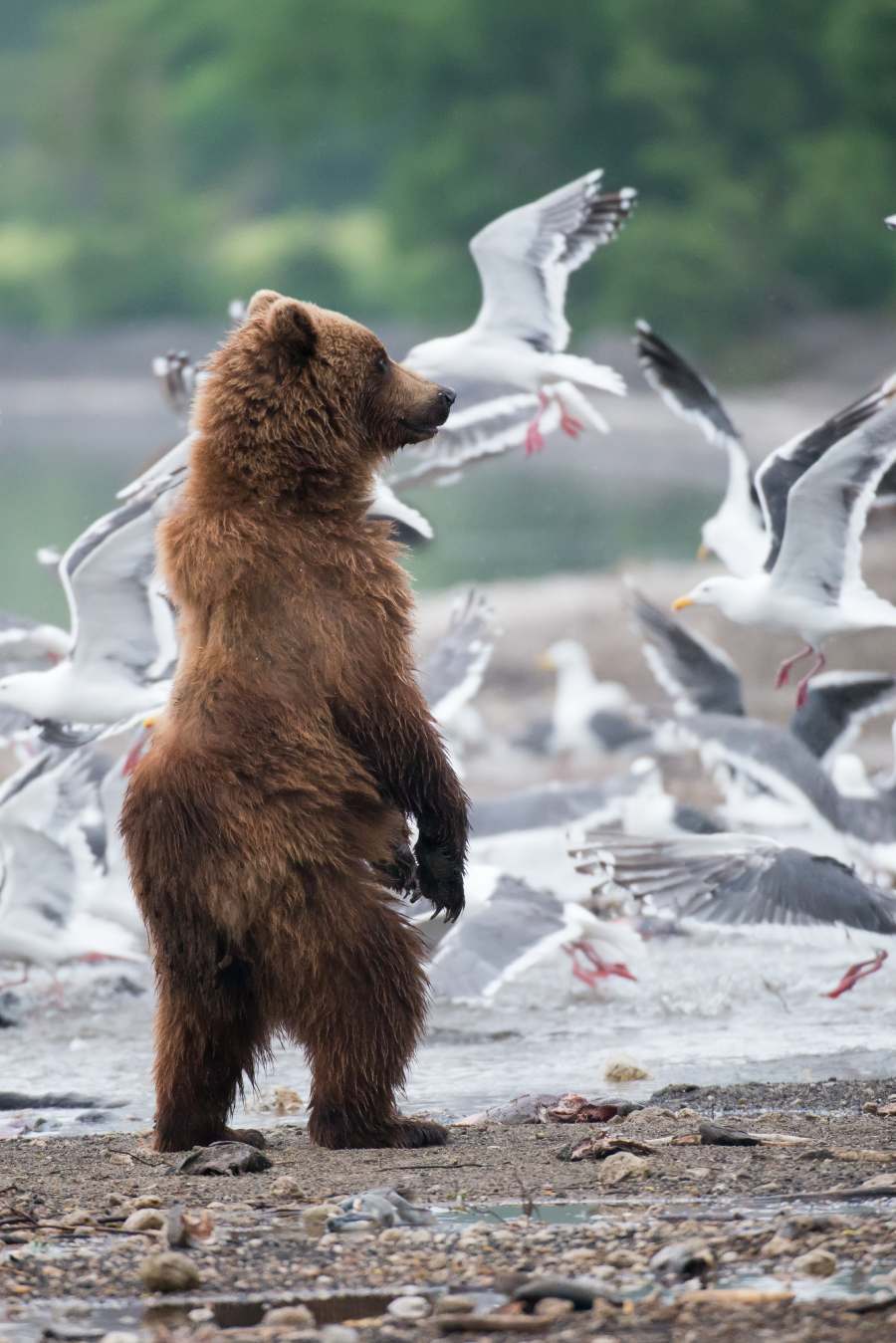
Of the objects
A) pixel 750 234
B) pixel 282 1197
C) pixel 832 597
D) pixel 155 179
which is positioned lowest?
pixel 282 1197

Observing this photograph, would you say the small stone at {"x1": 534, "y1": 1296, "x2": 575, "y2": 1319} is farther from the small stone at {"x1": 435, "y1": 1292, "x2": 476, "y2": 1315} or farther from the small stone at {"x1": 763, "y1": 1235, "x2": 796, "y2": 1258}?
the small stone at {"x1": 763, "y1": 1235, "x2": 796, "y2": 1258}

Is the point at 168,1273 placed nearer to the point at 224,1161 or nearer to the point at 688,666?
the point at 224,1161

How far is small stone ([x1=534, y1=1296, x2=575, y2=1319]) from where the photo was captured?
2.51m

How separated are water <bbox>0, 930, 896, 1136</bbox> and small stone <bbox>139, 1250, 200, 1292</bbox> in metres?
1.85

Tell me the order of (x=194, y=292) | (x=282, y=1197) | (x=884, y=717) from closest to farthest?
(x=282, y=1197)
(x=884, y=717)
(x=194, y=292)

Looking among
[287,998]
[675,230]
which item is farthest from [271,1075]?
[675,230]

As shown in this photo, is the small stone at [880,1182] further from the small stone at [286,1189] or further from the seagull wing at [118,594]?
the seagull wing at [118,594]

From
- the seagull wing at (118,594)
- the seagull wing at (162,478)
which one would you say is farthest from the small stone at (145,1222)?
the seagull wing at (118,594)

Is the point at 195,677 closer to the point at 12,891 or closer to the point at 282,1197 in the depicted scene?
the point at 282,1197

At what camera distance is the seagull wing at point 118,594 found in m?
6.21

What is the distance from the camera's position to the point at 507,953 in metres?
5.90

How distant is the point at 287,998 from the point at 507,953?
91.2 inches

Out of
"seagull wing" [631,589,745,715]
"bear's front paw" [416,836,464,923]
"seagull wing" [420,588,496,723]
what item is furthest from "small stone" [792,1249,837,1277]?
"seagull wing" [631,589,745,715]

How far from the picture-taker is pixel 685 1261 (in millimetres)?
2670
